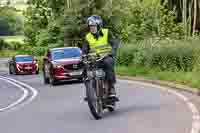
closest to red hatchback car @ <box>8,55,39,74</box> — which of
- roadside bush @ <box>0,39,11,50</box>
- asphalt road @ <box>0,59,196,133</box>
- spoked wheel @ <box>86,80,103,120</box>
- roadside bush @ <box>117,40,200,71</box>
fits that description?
roadside bush @ <box>117,40,200,71</box>

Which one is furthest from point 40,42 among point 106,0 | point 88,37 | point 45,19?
point 88,37

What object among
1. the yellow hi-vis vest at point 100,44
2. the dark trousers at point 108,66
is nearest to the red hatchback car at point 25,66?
the yellow hi-vis vest at point 100,44

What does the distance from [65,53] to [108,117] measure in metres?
15.6

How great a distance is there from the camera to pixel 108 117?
12.7 meters

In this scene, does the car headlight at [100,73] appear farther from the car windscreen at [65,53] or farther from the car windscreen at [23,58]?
the car windscreen at [23,58]

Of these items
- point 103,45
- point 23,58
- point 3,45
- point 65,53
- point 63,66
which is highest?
point 103,45

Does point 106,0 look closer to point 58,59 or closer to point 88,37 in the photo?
point 58,59

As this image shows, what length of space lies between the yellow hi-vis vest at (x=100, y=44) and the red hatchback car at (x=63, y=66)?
13101 mm

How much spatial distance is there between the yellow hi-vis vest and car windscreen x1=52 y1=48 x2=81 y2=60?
14.6 meters

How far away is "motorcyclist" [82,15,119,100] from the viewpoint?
1287cm

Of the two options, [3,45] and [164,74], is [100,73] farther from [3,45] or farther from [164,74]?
[3,45]

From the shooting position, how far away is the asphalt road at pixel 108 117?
11.1 meters

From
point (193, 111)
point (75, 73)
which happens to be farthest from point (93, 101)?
point (75, 73)

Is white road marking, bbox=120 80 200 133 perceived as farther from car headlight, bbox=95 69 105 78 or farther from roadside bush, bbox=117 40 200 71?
roadside bush, bbox=117 40 200 71
